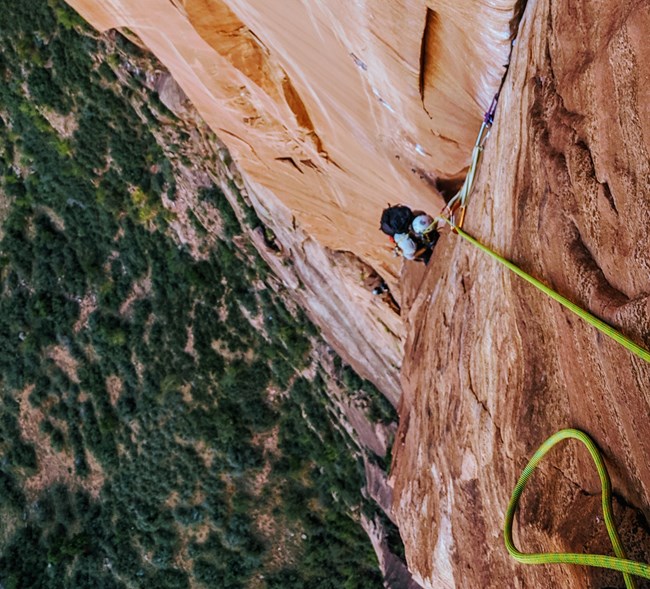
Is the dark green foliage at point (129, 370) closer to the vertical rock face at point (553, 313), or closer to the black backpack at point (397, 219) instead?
the black backpack at point (397, 219)

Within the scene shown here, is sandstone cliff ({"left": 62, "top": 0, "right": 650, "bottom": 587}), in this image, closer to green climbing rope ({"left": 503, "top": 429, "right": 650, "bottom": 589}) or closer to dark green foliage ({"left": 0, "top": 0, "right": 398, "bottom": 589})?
green climbing rope ({"left": 503, "top": 429, "right": 650, "bottom": 589})

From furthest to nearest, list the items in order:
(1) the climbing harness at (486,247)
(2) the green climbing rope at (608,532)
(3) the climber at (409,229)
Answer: (3) the climber at (409,229) < (1) the climbing harness at (486,247) < (2) the green climbing rope at (608,532)

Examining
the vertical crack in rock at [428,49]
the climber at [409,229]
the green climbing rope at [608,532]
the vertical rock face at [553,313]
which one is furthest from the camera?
the climber at [409,229]

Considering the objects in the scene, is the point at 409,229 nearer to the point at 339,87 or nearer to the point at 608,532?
the point at 339,87

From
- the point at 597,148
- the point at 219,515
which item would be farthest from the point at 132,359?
the point at 597,148

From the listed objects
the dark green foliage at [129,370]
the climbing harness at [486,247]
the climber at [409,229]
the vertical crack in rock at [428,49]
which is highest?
the vertical crack in rock at [428,49]

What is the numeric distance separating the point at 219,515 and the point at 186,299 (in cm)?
493

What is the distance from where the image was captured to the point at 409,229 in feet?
23.5

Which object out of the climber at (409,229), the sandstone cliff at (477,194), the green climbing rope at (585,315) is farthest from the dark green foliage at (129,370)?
the green climbing rope at (585,315)

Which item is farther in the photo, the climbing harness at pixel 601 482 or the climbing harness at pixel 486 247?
the climbing harness at pixel 486 247

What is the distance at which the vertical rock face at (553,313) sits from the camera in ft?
11.3

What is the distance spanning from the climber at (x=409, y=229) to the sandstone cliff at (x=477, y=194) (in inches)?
8.6

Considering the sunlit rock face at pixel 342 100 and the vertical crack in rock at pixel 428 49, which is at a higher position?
the vertical crack in rock at pixel 428 49

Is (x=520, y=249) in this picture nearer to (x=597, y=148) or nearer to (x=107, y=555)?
(x=597, y=148)
